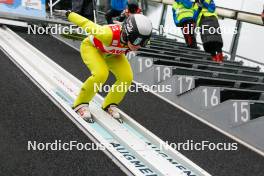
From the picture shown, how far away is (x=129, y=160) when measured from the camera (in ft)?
12.8

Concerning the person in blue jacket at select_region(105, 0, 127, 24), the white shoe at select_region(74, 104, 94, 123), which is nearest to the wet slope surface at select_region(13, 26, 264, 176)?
the white shoe at select_region(74, 104, 94, 123)

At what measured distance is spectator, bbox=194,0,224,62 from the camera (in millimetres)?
8258

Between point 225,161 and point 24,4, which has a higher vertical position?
point 24,4

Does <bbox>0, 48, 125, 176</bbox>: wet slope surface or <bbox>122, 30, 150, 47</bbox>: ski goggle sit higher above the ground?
<bbox>122, 30, 150, 47</bbox>: ski goggle

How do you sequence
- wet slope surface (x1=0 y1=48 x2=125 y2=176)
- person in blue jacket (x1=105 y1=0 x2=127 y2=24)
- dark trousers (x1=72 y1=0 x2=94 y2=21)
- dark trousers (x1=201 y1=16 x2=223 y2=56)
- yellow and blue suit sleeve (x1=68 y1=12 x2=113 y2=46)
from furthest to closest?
person in blue jacket (x1=105 y1=0 x2=127 y2=24), dark trousers (x1=72 y1=0 x2=94 y2=21), dark trousers (x1=201 y1=16 x2=223 y2=56), yellow and blue suit sleeve (x1=68 y1=12 x2=113 y2=46), wet slope surface (x1=0 y1=48 x2=125 y2=176)

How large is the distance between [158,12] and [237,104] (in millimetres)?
8176

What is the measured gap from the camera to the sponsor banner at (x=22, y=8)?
375 inches

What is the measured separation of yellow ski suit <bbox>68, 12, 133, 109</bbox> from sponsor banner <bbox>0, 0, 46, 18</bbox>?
16.3 feet

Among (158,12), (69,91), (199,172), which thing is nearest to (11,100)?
(69,91)

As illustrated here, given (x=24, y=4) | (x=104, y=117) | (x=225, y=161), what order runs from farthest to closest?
(x=24, y=4)
(x=104, y=117)
(x=225, y=161)

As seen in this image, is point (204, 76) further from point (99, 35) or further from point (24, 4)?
point (24, 4)

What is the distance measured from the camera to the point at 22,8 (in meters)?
9.57

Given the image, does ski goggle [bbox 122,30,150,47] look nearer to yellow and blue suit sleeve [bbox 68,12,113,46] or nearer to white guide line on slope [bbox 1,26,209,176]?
yellow and blue suit sleeve [bbox 68,12,113,46]

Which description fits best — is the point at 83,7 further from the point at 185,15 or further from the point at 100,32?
the point at 100,32
